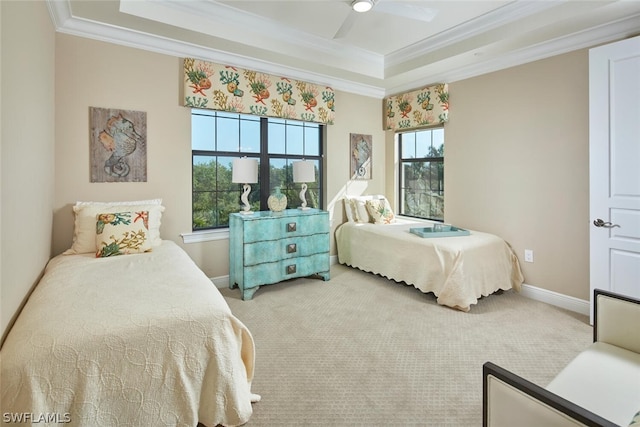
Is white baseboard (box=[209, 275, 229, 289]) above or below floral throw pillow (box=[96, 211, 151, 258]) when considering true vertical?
below

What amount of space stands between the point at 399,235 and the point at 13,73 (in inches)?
130

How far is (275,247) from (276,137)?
4.72 feet

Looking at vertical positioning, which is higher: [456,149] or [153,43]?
[153,43]

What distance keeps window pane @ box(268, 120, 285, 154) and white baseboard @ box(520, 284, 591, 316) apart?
10.4ft

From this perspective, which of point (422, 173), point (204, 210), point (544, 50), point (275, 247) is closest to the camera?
point (544, 50)

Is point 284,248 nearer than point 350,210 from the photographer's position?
Yes

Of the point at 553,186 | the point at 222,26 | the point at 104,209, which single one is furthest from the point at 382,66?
the point at 104,209

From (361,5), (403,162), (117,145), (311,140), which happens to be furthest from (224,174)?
(403,162)

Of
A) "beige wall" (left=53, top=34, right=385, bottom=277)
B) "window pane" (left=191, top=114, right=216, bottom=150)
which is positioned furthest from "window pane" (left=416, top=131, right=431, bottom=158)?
"beige wall" (left=53, top=34, right=385, bottom=277)

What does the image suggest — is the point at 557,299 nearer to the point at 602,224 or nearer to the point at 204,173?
the point at 602,224

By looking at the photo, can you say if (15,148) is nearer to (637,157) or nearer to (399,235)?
(399,235)

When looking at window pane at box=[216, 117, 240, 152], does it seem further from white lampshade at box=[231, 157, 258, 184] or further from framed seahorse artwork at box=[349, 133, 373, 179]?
framed seahorse artwork at box=[349, 133, 373, 179]

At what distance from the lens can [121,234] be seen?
8.42 ft

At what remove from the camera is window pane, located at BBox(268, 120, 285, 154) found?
3.99 meters
